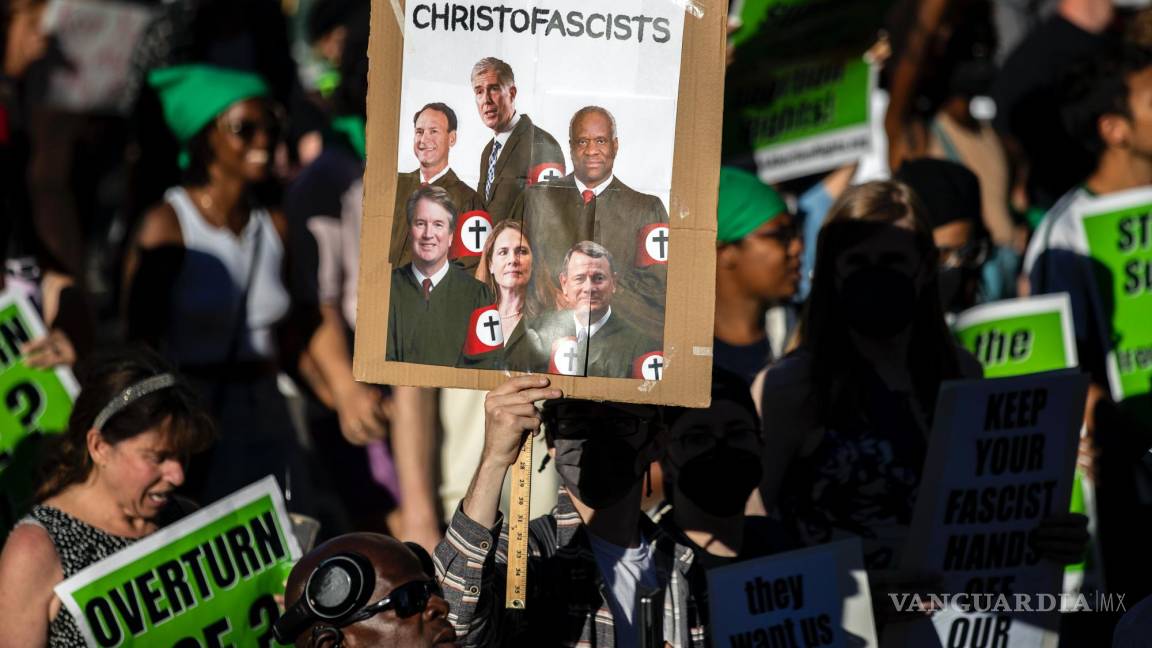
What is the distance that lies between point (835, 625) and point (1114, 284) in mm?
2564

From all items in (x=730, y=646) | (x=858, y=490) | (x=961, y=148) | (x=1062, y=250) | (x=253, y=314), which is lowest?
(x=730, y=646)

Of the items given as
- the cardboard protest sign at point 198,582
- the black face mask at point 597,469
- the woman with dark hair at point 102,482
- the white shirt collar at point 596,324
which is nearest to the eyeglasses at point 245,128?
the woman with dark hair at point 102,482

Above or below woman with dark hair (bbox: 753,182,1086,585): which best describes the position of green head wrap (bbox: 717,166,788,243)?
above

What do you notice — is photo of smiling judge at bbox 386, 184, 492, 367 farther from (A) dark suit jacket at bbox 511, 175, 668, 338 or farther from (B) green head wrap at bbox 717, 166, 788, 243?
(B) green head wrap at bbox 717, 166, 788, 243

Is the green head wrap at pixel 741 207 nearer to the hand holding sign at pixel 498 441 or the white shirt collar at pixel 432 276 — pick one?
the white shirt collar at pixel 432 276

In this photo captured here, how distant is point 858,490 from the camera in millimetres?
4625

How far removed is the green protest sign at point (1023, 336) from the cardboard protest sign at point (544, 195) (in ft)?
7.49

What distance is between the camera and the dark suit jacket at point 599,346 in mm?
3605

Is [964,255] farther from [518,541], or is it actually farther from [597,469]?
[518,541]

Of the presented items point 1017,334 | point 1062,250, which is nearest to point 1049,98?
point 1062,250

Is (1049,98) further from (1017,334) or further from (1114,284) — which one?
(1017,334)

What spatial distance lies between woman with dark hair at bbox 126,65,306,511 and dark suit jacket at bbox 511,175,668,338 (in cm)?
256

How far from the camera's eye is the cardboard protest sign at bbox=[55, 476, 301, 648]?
425cm

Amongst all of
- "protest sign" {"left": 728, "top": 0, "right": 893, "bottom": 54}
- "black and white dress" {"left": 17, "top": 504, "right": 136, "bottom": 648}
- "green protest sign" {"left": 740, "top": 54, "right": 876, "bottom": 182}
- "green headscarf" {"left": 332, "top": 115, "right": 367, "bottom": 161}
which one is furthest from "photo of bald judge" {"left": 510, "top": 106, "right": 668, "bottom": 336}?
"green headscarf" {"left": 332, "top": 115, "right": 367, "bottom": 161}
